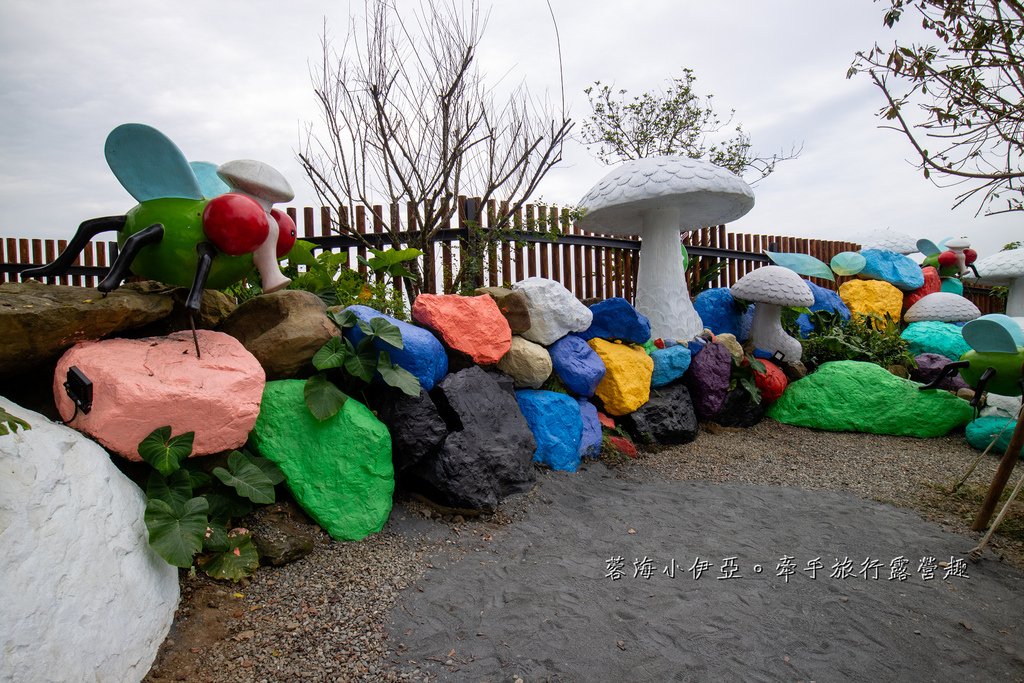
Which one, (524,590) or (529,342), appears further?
(529,342)

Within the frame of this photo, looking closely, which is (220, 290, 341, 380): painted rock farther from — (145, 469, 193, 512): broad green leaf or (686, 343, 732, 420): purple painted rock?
(686, 343, 732, 420): purple painted rock

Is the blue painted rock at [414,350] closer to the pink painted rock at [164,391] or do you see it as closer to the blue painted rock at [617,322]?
the pink painted rock at [164,391]

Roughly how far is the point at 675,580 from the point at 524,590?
0.76m

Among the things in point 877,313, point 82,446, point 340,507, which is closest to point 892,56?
point 340,507

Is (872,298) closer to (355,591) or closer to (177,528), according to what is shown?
(355,591)

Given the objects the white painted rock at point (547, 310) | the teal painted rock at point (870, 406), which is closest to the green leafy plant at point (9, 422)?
the white painted rock at point (547, 310)

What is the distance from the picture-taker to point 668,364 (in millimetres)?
5457

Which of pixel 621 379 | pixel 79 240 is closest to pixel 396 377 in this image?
pixel 79 240

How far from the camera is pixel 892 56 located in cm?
271

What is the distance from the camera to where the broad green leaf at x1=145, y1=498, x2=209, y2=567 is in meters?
2.18

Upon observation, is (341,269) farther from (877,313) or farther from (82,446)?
(877,313)

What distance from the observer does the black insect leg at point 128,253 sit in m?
2.52

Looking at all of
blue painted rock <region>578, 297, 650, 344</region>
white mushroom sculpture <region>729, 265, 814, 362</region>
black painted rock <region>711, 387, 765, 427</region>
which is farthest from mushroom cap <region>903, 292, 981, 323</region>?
blue painted rock <region>578, 297, 650, 344</region>

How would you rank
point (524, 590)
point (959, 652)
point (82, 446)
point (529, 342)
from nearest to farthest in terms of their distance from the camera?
point (82, 446)
point (959, 652)
point (524, 590)
point (529, 342)
